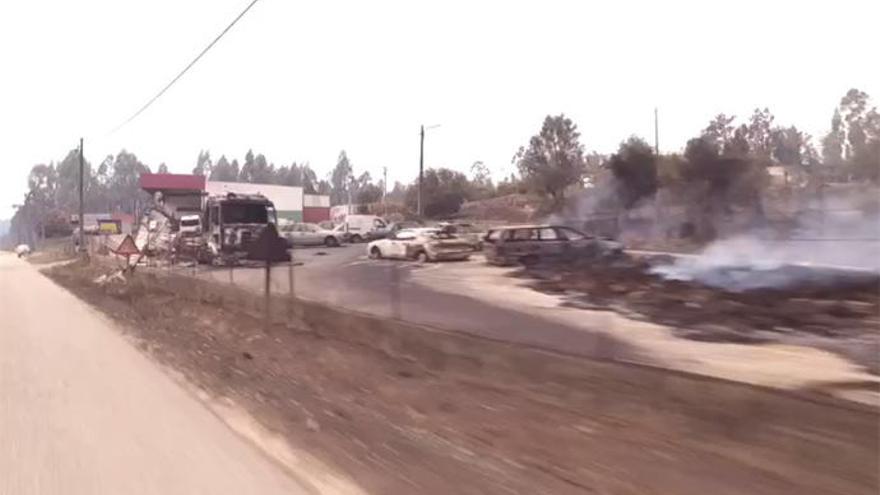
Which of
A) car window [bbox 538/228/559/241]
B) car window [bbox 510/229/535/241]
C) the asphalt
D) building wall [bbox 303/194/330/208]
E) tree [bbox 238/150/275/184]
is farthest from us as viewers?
tree [bbox 238/150/275/184]

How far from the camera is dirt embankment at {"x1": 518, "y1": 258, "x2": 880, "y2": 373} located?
655 centimetres

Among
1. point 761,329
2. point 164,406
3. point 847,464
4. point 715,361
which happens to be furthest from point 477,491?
point 164,406

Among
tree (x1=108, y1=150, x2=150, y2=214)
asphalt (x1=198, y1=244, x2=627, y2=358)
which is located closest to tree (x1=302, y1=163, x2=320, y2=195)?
asphalt (x1=198, y1=244, x2=627, y2=358)

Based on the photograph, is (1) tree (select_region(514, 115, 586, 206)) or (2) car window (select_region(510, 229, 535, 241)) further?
(2) car window (select_region(510, 229, 535, 241))

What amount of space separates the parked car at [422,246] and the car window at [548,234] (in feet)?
16.3

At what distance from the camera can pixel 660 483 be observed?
5121 mm

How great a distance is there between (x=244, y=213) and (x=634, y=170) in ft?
65.9

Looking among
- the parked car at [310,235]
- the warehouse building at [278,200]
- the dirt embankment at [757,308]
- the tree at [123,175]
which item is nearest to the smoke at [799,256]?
the dirt embankment at [757,308]

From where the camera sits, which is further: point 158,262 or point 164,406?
point 158,262

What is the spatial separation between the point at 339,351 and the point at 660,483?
7160 millimetres

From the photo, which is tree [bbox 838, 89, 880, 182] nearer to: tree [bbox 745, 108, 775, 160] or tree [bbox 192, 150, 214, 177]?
tree [bbox 745, 108, 775, 160]

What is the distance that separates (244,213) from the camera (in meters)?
27.8

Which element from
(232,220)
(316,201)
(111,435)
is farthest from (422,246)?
(316,201)

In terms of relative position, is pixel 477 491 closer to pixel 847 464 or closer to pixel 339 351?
pixel 847 464
